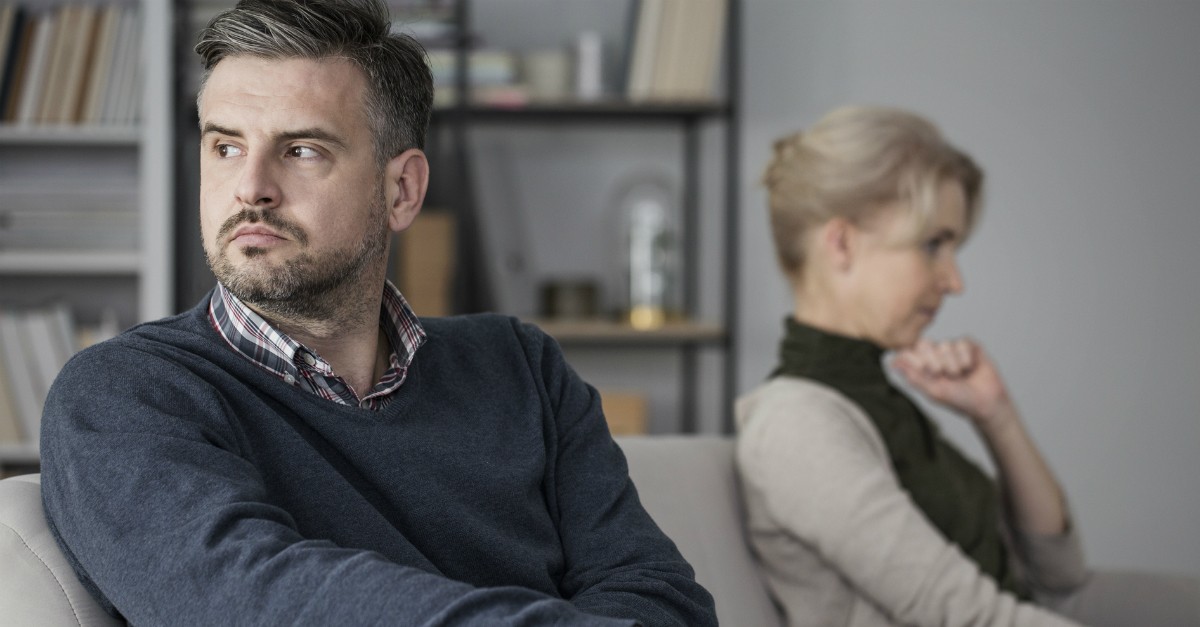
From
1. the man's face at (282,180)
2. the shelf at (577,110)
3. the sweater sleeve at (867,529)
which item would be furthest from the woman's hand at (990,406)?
the shelf at (577,110)

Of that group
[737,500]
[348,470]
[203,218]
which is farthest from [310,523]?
[737,500]

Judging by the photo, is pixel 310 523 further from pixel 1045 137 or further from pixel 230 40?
pixel 1045 137

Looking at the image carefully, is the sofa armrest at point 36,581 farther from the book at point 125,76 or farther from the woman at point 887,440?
the book at point 125,76

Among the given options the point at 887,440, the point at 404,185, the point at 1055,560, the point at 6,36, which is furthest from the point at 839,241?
the point at 6,36

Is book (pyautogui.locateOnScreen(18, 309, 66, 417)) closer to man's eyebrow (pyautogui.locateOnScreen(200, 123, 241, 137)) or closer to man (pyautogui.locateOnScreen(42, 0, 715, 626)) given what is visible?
man (pyautogui.locateOnScreen(42, 0, 715, 626))

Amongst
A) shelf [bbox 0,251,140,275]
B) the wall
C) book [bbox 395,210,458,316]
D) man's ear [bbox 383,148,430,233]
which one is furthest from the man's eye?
the wall

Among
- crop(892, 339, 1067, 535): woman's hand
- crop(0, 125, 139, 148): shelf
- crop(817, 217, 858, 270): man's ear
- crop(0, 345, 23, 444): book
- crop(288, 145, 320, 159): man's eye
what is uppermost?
crop(288, 145, 320, 159): man's eye

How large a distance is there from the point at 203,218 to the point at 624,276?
2324 mm

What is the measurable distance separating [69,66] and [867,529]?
8.25ft

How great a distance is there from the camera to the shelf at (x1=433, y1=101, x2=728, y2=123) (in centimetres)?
312

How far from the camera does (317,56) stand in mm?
1091

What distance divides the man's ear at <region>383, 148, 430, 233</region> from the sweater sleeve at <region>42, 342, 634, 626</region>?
35cm

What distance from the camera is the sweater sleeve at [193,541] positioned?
797mm

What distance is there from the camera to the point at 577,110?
3.15 m
